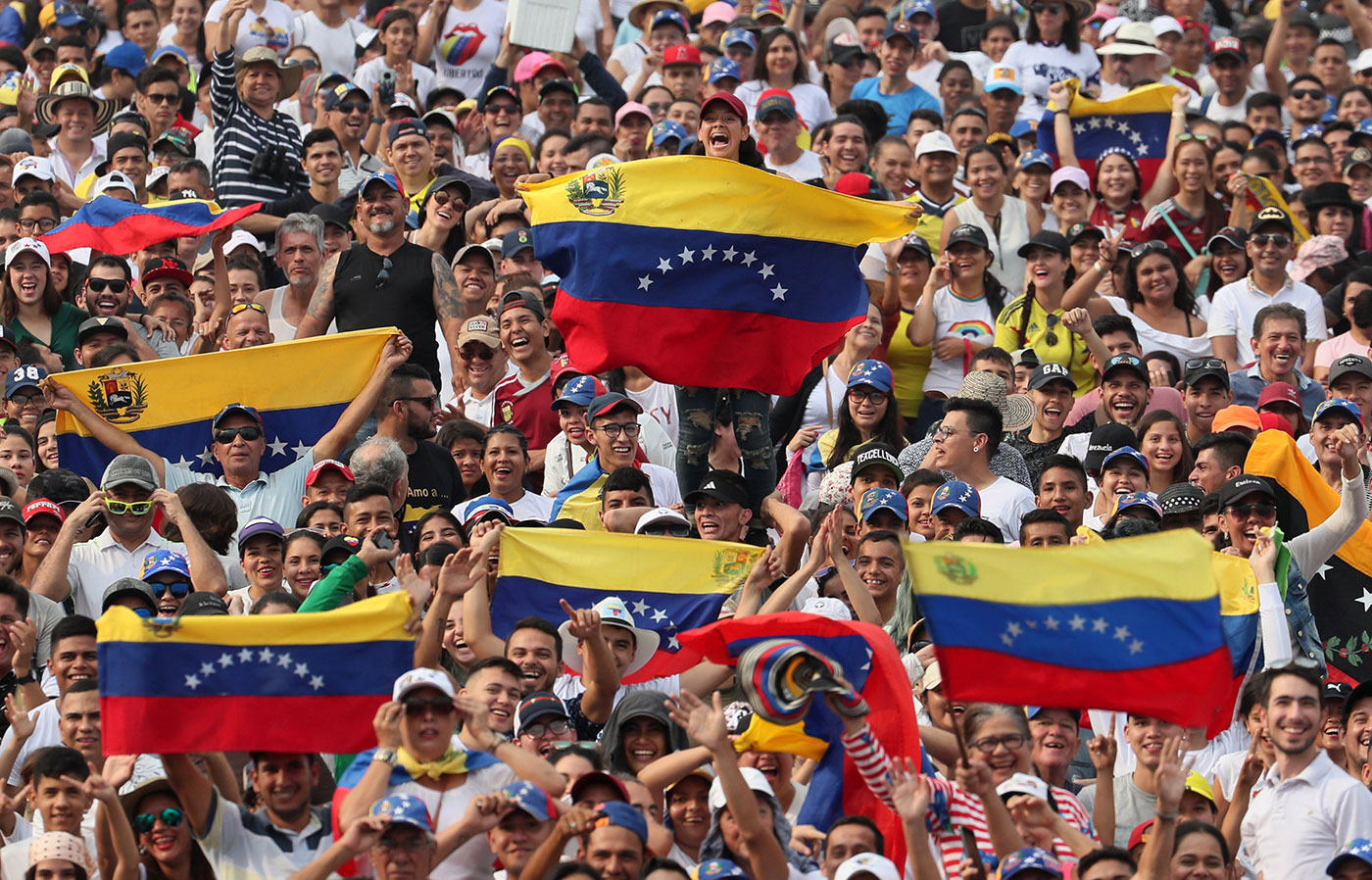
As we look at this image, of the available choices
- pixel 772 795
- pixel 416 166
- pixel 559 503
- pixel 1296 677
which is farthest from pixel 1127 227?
pixel 772 795

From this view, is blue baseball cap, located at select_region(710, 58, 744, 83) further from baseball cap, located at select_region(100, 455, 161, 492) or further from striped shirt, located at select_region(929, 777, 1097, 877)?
striped shirt, located at select_region(929, 777, 1097, 877)

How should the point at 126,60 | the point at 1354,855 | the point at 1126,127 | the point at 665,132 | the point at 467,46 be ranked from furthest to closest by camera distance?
the point at 467,46, the point at 126,60, the point at 1126,127, the point at 665,132, the point at 1354,855

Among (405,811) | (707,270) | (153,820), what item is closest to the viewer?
(405,811)

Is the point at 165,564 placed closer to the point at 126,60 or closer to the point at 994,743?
the point at 994,743

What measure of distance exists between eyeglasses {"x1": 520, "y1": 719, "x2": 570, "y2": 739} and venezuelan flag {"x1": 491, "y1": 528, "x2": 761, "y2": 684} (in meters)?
1.44

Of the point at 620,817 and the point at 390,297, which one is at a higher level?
the point at 620,817

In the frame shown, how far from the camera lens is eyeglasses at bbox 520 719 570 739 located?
10195mm

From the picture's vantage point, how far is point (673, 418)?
14367mm

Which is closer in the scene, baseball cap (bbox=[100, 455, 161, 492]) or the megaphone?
the megaphone

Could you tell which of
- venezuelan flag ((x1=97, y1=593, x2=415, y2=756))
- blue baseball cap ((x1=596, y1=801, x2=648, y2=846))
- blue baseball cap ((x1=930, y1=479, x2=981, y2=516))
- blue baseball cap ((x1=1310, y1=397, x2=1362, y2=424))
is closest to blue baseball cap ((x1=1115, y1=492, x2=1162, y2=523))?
blue baseball cap ((x1=930, y1=479, x2=981, y2=516))

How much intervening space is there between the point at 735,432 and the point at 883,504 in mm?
1131

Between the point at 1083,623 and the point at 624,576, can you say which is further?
the point at 624,576

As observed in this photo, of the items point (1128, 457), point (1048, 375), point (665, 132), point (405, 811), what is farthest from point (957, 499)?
point (665, 132)

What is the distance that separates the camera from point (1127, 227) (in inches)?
688
